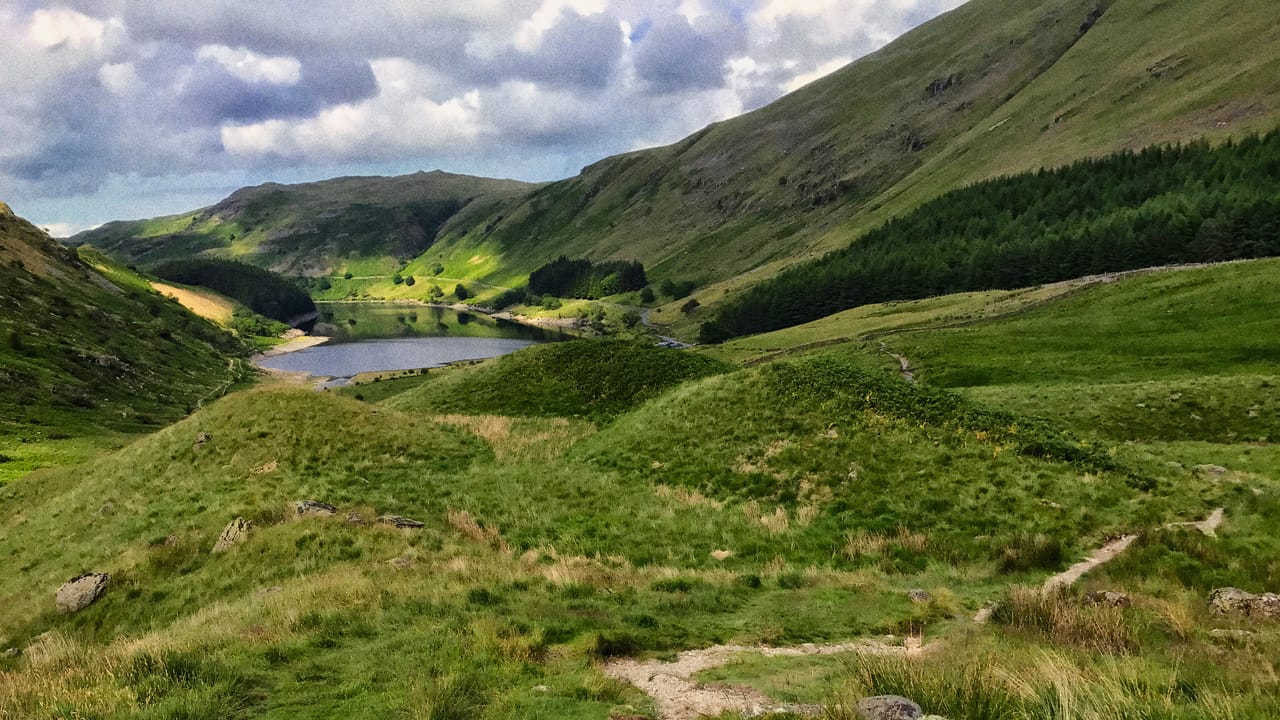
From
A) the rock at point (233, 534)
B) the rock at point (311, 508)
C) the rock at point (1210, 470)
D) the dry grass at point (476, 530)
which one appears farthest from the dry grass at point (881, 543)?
the rock at point (233, 534)

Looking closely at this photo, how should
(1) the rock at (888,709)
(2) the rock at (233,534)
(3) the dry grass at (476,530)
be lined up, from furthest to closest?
(3) the dry grass at (476,530)
(2) the rock at (233,534)
(1) the rock at (888,709)

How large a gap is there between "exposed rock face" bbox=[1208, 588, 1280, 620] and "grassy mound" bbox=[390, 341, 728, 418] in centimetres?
3696

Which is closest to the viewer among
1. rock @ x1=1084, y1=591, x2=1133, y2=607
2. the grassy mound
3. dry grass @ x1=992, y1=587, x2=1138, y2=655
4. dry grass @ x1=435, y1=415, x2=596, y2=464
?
dry grass @ x1=992, y1=587, x2=1138, y2=655

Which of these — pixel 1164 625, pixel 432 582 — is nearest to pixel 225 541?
pixel 432 582

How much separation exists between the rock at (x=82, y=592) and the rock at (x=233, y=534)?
Answer: 3159 millimetres

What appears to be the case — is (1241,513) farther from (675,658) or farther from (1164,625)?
(675,658)

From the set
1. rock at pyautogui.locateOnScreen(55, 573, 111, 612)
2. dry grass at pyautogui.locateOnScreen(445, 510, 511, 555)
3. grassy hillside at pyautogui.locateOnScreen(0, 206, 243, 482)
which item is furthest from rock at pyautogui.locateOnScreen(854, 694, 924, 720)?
grassy hillside at pyautogui.locateOnScreen(0, 206, 243, 482)

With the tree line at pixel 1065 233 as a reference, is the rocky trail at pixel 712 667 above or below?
below

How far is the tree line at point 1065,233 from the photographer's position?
117 m

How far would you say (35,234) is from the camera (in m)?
180

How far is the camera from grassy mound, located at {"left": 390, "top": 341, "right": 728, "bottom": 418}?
2026 inches

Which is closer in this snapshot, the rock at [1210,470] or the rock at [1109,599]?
the rock at [1109,599]

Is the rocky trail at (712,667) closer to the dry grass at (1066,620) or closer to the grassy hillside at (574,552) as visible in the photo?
the grassy hillside at (574,552)

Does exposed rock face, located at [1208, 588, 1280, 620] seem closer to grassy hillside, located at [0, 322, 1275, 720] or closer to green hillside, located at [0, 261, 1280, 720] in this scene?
green hillside, located at [0, 261, 1280, 720]
